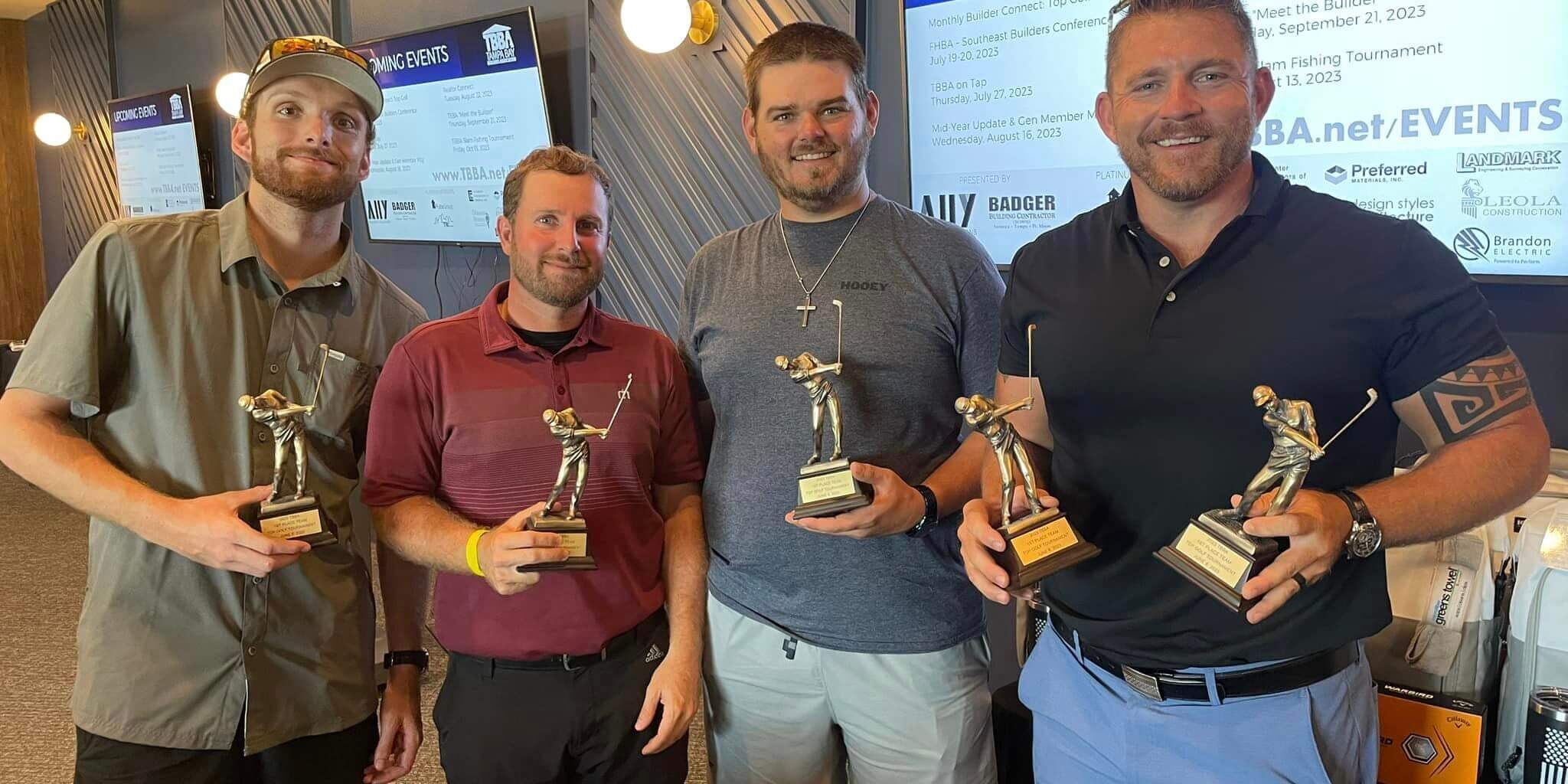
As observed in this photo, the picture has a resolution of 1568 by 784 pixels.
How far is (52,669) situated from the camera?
12.3ft

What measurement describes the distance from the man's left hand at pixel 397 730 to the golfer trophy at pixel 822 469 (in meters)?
0.88

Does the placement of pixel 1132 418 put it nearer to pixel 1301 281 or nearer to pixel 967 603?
pixel 1301 281

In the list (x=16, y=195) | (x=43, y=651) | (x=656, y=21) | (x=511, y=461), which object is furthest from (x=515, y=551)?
(x=16, y=195)

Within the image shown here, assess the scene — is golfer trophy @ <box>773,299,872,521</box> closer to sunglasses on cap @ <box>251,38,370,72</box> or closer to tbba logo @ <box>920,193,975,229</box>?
sunglasses on cap @ <box>251,38,370,72</box>

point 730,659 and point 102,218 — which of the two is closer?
point 730,659

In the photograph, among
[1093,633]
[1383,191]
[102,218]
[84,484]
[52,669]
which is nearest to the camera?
[1093,633]

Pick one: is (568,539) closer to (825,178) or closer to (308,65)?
(825,178)

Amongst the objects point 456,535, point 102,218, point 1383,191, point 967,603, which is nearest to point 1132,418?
point 967,603

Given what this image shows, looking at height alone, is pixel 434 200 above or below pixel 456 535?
above

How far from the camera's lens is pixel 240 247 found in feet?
5.41

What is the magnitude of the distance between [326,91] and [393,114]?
3346 millimetres

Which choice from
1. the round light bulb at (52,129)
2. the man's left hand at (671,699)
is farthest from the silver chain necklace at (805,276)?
the round light bulb at (52,129)

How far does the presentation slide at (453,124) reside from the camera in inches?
168

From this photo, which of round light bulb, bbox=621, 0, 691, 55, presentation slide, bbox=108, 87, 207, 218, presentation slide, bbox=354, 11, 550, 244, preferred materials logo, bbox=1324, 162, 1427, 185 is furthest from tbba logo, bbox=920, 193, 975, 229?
presentation slide, bbox=108, 87, 207, 218
